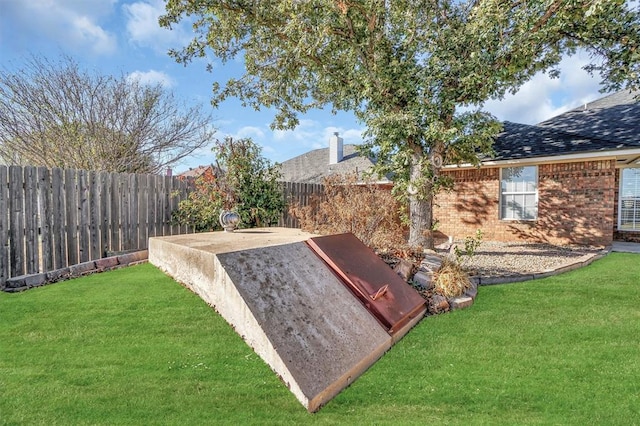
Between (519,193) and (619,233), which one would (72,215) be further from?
(619,233)

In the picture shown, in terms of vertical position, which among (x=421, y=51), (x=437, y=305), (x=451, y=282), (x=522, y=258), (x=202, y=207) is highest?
(x=421, y=51)

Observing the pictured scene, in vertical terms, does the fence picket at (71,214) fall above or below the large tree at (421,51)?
below

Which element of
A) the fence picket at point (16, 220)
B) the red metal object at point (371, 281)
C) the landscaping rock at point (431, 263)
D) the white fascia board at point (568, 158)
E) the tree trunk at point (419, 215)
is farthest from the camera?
the white fascia board at point (568, 158)

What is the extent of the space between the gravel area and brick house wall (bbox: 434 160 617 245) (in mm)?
588

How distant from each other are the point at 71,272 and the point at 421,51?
7.83 meters

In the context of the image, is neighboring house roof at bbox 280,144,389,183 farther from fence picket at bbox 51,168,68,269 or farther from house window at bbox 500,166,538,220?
fence picket at bbox 51,168,68,269

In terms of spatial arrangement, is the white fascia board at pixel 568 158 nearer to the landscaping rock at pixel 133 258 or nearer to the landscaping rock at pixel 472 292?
the landscaping rock at pixel 472 292

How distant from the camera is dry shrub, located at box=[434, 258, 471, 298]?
4.90 m

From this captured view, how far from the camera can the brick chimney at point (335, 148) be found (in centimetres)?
1942

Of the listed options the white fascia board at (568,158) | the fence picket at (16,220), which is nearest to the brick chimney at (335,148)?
the white fascia board at (568,158)

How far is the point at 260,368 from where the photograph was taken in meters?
Result: 2.86

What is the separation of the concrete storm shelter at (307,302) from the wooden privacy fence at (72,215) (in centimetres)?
239

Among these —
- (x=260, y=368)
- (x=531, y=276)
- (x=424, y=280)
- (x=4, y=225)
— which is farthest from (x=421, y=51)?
(x=4, y=225)

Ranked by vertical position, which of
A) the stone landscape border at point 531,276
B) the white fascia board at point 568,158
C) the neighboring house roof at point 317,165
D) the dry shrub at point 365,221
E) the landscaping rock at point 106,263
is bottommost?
the stone landscape border at point 531,276
